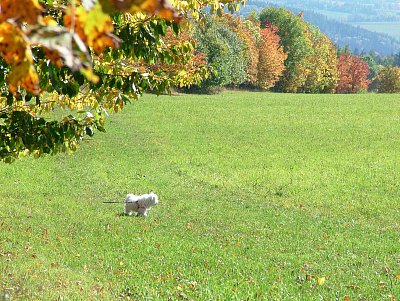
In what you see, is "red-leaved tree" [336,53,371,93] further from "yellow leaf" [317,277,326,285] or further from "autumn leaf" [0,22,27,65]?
"autumn leaf" [0,22,27,65]

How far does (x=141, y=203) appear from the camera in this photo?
1312 cm

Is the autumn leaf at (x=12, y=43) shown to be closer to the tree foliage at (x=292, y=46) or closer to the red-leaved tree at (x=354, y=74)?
the tree foliage at (x=292, y=46)

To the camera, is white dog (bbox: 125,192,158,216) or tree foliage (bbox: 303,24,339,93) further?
tree foliage (bbox: 303,24,339,93)

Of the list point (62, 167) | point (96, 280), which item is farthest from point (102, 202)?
point (96, 280)

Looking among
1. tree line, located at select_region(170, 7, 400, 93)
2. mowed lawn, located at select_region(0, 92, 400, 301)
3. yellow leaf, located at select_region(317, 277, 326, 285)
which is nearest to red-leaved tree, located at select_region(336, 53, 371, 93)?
tree line, located at select_region(170, 7, 400, 93)

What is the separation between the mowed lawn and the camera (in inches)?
293

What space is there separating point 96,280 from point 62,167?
13.2 m

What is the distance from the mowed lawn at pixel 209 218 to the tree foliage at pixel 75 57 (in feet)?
5.40

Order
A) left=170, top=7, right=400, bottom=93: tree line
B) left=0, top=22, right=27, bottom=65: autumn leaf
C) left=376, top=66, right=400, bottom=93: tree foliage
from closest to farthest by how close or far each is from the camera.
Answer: left=0, top=22, right=27, bottom=65: autumn leaf < left=170, top=7, right=400, bottom=93: tree line < left=376, top=66, right=400, bottom=93: tree foliage

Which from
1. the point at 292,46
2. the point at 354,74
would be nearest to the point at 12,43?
the point at 292,46

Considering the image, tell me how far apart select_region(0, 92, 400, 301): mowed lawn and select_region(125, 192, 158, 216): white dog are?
31 cm

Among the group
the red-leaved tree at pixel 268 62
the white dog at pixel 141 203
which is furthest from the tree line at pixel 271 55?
the white dog at pixel 141 203

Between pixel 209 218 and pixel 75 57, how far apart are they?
12575mm

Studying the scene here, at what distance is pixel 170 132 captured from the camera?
31.0 m
